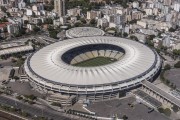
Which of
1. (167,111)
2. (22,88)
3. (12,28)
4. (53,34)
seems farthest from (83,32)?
(167,111)

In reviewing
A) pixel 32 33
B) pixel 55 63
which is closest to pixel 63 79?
pixel 55 63

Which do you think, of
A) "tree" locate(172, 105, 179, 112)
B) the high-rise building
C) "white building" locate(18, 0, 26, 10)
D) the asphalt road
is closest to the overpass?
"tree" locate(172, 105, 179, 112)

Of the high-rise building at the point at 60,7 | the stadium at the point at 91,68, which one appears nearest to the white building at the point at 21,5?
the high-rise building at the point at 60,7

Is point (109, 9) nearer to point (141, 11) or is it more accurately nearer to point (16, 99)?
point (141, 11)

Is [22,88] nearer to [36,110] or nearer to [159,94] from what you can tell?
[36,110]

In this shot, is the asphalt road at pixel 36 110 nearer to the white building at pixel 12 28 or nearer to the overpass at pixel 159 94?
the overpass at pixel 159 94

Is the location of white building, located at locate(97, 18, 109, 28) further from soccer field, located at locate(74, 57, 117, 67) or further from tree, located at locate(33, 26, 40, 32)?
soccer field, located at locate(74, 57, 117, 67)
